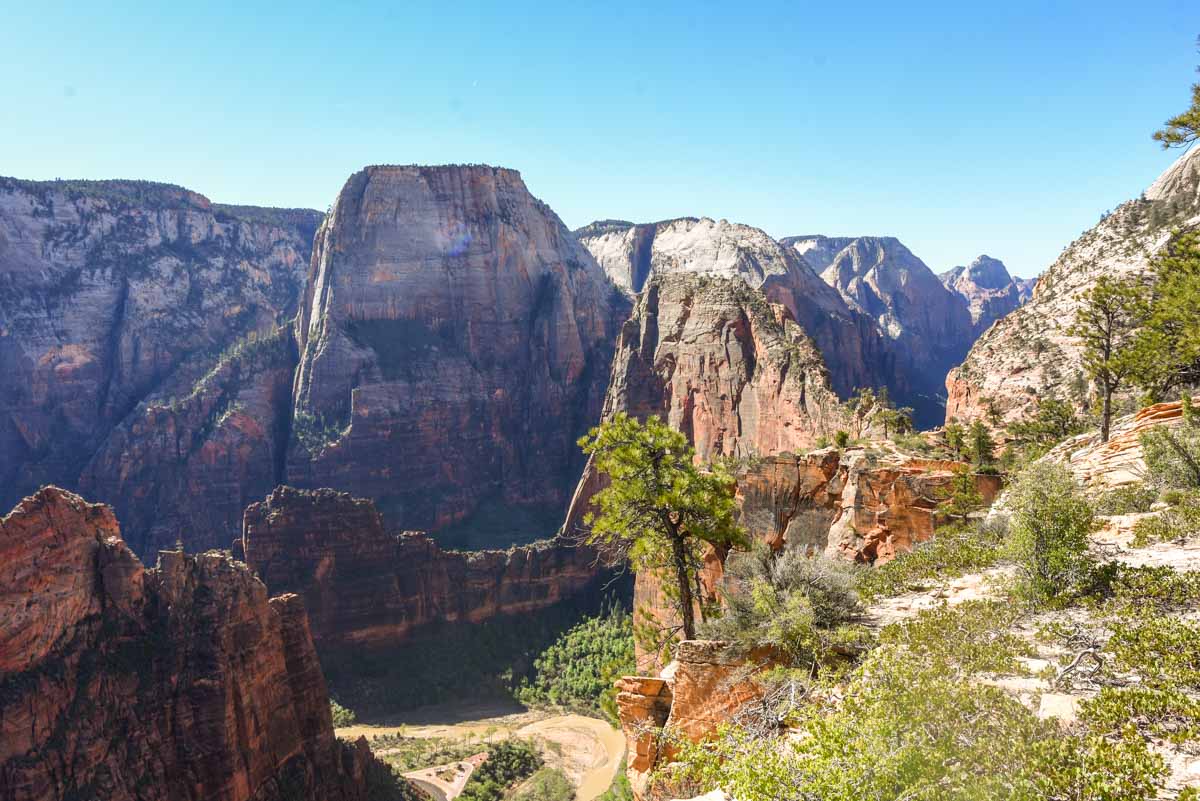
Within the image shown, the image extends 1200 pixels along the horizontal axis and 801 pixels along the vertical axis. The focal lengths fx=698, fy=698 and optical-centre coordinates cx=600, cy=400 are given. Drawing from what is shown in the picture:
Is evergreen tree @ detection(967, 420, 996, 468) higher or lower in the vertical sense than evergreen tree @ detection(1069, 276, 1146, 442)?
lower

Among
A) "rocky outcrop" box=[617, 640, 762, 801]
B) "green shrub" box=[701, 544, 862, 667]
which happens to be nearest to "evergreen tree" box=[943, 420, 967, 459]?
"green shrub" box=[701, 544, 862, 667]

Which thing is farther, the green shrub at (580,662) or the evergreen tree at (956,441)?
the green shrub at (580,662)

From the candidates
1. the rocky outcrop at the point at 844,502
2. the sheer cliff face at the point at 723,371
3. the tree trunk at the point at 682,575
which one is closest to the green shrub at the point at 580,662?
the sheer cliff face at the point at 723,371

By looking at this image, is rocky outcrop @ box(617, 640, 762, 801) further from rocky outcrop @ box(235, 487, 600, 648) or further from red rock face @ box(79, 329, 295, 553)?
red rock face @ box(79, 329, 295, 553)

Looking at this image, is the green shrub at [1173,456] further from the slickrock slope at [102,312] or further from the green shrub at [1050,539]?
the slickrock slope at [102,312]

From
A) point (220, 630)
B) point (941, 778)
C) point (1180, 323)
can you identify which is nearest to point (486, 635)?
point (220, 630)

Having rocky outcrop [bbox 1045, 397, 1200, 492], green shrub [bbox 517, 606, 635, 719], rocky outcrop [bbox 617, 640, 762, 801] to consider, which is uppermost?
rocky outcrop [bbox 1045, 397, 1200, 492]
